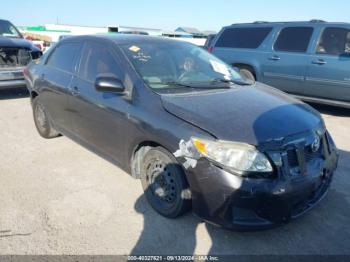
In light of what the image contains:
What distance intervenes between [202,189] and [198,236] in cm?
56

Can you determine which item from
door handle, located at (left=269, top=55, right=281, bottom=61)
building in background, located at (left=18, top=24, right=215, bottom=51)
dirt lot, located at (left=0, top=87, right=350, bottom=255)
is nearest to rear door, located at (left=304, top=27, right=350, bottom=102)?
door handle, located at (left=269, top=55, right=281, bottom=61)

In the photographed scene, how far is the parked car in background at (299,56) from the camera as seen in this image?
6.90 meters

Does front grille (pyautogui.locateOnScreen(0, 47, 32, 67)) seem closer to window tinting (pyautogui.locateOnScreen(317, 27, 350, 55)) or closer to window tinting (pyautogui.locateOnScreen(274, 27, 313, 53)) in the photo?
window tinting (pyautogui.locateOnScreen(274, 27, 313, 53))

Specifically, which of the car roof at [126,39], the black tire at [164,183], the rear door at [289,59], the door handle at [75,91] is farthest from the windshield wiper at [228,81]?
the rear door at [289,59]

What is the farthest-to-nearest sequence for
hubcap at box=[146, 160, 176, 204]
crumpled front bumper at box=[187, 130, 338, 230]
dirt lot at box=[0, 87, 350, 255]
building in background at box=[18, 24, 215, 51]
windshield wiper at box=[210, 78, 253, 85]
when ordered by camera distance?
building in background at box=[18, 24, 215, 51] → windshield wiper at box=[210, 78, 253, 85] → hubcap at box=[146, 160, 176, 204] → dirt lot at box=[0, 87, 350, 255] → crumpled front bumper at box=[187, 130, 338, 230]

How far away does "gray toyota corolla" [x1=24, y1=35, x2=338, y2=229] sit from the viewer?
102 inches

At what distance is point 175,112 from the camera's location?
292cm

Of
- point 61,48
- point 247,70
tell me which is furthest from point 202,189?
point 247,70

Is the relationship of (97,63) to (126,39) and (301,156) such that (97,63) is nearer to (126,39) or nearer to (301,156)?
(126,39)

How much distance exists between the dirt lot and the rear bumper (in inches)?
174

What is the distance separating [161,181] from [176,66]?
55.1 inches

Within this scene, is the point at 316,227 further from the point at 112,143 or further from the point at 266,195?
the point at 112,143

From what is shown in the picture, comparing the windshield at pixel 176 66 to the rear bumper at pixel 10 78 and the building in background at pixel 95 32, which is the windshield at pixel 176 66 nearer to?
the rear bumper at pixel 10 78

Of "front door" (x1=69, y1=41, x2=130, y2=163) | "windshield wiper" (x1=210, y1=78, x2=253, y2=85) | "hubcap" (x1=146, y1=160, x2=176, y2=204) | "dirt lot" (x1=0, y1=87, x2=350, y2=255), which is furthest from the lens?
"windshield wiper" (x1=210, y1=78, x2=253, y2=85)
